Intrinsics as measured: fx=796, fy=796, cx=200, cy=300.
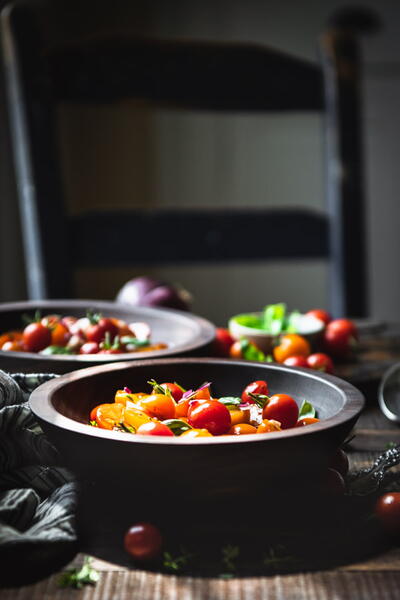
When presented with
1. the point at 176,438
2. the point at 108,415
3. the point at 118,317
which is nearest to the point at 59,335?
the point at 118,317

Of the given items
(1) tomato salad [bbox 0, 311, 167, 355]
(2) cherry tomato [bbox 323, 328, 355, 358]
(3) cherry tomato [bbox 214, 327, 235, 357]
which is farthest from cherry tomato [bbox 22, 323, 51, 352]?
(2) cherry tomato [bbox 323, 328, 355, 358]

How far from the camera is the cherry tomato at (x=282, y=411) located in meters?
0.71

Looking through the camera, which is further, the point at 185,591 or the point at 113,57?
the point at 113,57

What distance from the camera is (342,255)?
1851 millimetres

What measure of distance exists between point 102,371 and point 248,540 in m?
0.24

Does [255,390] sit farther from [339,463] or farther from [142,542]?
[142,542]

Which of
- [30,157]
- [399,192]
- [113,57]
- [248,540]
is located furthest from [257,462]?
[399,192]

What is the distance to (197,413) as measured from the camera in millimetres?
667

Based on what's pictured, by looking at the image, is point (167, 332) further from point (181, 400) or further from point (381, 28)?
point (381, 28)

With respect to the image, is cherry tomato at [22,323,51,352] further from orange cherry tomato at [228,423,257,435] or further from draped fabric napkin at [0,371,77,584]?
orange cherry tomato at [228,423,257,435]

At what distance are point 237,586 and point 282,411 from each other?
6.9 inches

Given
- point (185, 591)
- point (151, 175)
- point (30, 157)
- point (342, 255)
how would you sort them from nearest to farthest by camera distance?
1. point (185, 591)
2. point (30, 157)
3. point (342, 255)
4. point (151, 175)

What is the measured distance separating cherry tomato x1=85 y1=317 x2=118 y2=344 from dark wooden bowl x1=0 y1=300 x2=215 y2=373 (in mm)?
79

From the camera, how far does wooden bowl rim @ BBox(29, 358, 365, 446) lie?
60 cm
